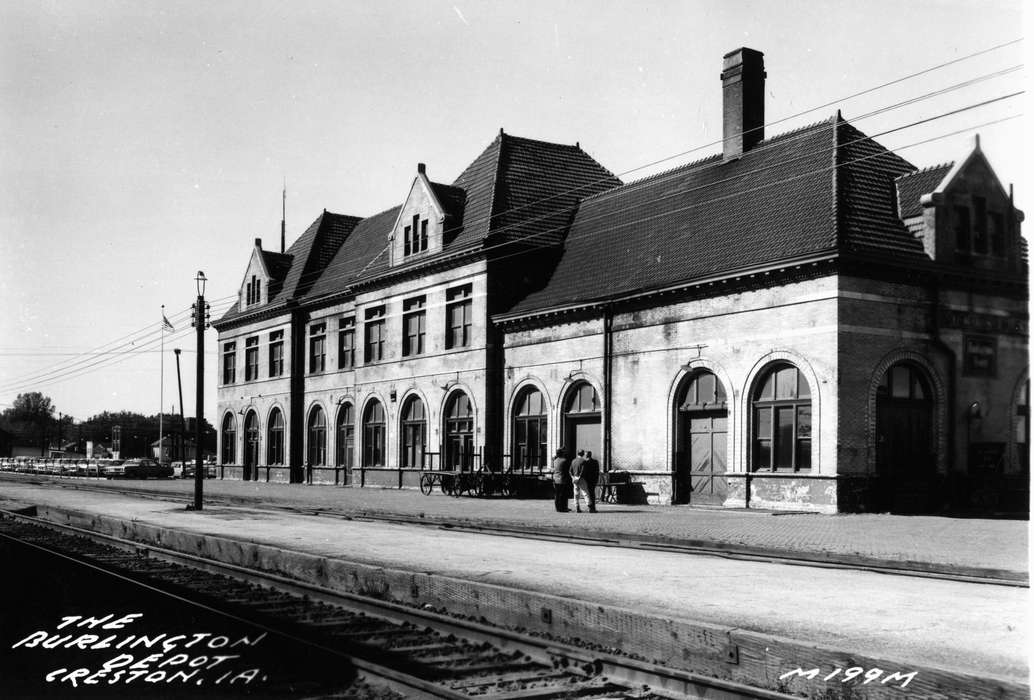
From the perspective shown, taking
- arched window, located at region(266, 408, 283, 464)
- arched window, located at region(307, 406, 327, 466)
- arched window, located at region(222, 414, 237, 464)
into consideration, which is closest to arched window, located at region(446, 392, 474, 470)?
arched window, located at region(307, 406, 327, 466)

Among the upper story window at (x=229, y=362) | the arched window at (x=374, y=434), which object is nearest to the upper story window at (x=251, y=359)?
the upper story window at (x=229, y=362)

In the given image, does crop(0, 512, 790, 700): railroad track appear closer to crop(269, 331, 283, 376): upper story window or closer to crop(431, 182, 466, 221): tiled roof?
crop(431, 182, 466, 221): tiled roof

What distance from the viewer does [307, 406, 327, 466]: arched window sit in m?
47.3

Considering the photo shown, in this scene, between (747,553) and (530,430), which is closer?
(747,553)

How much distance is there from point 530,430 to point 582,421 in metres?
2.85

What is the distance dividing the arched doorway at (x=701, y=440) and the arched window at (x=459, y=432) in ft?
31.3

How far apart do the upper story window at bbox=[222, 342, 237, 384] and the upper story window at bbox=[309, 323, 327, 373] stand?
31.8 ft

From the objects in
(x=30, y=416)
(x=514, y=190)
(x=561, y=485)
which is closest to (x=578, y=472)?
(x=561, y=485)

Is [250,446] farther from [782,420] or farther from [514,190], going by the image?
[782,420]

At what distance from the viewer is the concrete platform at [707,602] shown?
7184 mm

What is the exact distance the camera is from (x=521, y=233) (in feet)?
119

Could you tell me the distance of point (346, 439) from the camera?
45.4 meters

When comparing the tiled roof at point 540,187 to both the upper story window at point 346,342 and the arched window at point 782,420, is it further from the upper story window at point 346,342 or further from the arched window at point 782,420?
the arched window at point 782,420

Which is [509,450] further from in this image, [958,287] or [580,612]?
[580,612]
